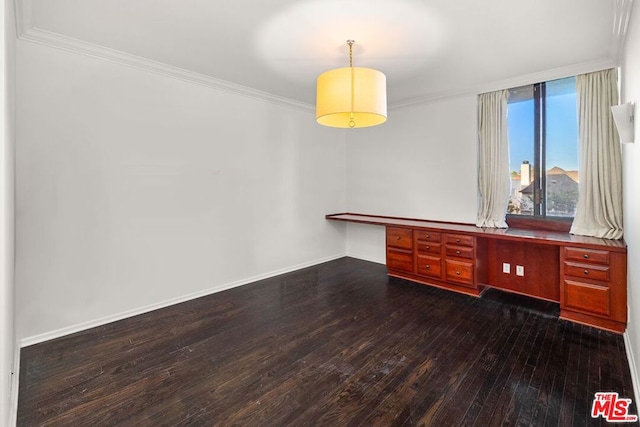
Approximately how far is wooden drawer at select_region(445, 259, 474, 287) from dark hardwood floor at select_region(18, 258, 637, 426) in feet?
1.18

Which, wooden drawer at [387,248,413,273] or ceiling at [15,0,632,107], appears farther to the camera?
wooden drawer at [387,248,413,273]

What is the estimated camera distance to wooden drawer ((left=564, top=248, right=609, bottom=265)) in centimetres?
289

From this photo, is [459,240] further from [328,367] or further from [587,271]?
[328,367]

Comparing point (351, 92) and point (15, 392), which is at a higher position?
point (351, 92)

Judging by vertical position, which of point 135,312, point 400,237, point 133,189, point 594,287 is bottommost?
point 135,312

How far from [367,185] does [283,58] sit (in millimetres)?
2870

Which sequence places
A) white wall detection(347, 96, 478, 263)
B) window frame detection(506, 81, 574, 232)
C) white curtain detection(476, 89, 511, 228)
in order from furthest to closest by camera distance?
white wall detection(347, 96, 478, 263), white curtain detection(476, 89, 511, 228), window frame detection(506, 81, 574, 232)

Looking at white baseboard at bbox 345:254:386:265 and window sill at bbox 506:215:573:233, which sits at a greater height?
window sill at bbox 506:215:573:233

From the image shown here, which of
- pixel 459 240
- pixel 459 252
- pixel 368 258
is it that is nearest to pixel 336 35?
pixel 459 240

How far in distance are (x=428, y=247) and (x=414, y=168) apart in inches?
54.0

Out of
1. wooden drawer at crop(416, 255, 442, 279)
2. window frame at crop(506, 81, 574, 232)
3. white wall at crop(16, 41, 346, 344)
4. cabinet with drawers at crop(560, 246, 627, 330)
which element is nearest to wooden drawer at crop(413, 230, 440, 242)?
wooden drawer at crop(416, 255, 442, 279)

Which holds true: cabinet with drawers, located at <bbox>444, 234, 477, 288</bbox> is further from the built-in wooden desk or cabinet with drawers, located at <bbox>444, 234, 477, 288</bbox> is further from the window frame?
the window frame

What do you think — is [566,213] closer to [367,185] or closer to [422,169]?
[422,169]

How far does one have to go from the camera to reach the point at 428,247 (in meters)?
4.23
